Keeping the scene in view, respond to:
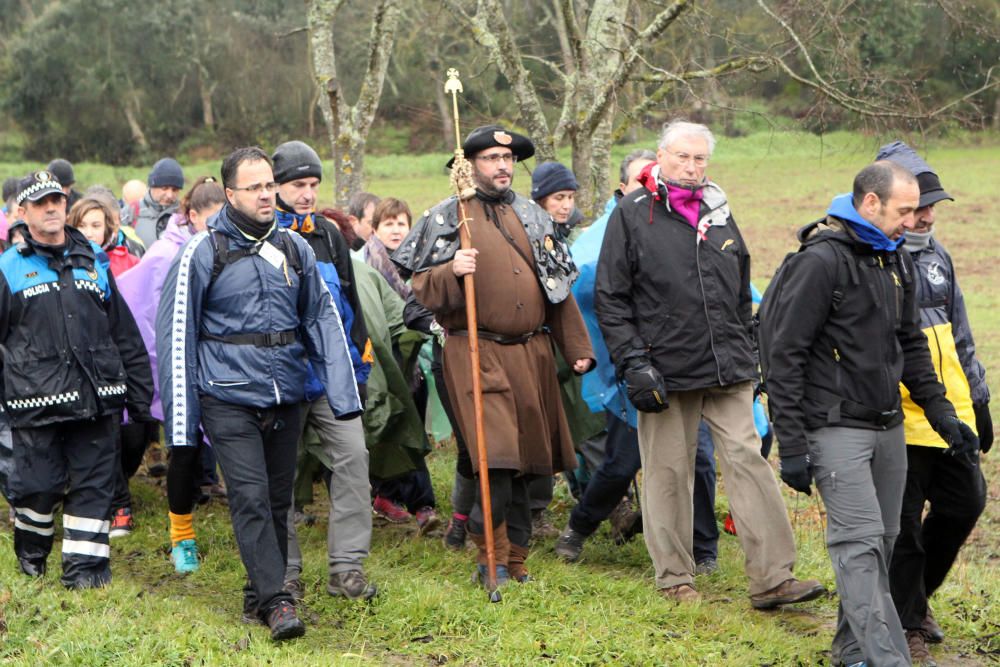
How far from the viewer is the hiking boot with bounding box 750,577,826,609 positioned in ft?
19.7

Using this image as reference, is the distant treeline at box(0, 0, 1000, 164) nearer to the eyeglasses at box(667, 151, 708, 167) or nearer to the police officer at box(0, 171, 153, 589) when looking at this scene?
the police officer at box(0, 171, 153, 589)

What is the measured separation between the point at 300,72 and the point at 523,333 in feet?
150

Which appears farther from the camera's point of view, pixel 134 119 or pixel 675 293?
pixel 134 119

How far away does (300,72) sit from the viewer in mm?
49938

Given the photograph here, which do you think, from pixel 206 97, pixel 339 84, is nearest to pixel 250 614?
pixel 339 84

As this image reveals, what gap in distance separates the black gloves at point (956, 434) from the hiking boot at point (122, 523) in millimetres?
4967

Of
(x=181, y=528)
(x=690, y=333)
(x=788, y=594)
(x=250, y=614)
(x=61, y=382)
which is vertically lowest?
(x=788, y=594)

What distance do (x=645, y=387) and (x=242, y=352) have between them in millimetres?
1937

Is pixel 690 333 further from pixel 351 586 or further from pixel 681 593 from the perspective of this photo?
pixel 351 586

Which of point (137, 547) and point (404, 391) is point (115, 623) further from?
point (404, 391)

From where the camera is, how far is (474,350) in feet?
20.0

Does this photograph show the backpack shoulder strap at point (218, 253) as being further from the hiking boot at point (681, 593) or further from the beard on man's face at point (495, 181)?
the hiking boot at point (681, 593)

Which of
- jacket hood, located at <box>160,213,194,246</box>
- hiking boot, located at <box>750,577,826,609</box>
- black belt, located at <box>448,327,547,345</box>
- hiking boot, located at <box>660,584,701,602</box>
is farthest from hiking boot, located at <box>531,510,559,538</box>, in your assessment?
jacket hood, located at <box>160,213,194,246</box>

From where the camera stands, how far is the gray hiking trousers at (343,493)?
20.8ft
